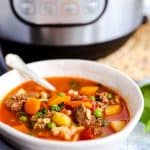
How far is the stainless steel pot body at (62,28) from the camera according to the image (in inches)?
33.5

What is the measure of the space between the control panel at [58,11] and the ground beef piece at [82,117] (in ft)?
0.74

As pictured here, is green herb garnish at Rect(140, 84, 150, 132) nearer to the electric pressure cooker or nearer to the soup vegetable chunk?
the soup vegetable chunk

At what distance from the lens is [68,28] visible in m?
0.85

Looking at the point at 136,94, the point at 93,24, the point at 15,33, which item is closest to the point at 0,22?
the point at 15,33

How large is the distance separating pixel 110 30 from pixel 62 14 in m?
0.10

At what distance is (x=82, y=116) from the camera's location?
0.65 metres

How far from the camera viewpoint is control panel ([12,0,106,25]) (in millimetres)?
827

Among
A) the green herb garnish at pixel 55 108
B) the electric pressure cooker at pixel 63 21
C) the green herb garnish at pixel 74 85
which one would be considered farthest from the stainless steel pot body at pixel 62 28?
the green herb garnish at pixel 55 108

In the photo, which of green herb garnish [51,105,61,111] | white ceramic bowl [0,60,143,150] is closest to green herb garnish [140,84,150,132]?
white ceramic bowl [0,60,143,150]

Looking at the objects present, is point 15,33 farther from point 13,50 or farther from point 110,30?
point 110,30

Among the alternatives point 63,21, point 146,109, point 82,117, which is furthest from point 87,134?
point 63,21

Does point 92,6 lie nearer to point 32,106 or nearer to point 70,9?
point 70,9

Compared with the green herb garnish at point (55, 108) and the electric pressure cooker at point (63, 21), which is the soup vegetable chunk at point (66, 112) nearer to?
the green herb garnish at point (55, 108)

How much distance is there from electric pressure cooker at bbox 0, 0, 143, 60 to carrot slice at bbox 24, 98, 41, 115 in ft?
0.65
